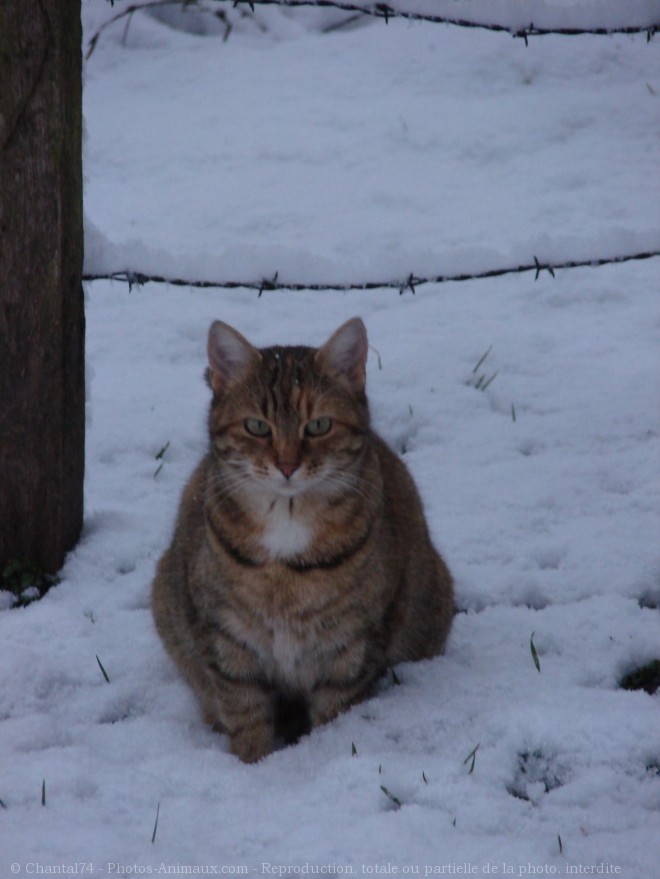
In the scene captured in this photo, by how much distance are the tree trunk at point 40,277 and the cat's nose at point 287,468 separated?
961 mm

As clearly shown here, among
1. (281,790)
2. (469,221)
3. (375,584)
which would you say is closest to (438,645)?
(375,584)

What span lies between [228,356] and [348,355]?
34cm

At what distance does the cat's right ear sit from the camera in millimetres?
3107

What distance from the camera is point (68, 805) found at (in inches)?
104

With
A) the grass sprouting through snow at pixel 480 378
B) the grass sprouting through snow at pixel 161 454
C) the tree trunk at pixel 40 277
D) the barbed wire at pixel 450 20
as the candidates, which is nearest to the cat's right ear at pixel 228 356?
the tree trunk at pixel 40 277

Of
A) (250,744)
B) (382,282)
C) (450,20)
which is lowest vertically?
(250,744)

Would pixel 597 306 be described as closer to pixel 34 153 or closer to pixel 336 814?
pixel 34 153

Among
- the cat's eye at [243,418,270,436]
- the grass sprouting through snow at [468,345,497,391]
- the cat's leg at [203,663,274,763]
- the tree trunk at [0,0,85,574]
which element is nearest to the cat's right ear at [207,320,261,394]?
the cat's eye at [243,418,270,436]

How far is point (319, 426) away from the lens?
10.0 feet

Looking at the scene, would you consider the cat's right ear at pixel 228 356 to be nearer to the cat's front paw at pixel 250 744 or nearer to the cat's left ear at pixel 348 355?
the cat's left ear at pixel 348 355

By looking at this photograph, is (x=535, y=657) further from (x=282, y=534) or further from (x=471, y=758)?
(x=282, y=534)

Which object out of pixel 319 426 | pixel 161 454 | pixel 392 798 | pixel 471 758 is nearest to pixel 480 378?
pixel 161 454

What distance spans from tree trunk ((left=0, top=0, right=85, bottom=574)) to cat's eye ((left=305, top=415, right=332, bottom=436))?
924 mm

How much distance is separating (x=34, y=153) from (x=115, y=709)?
1626mm
